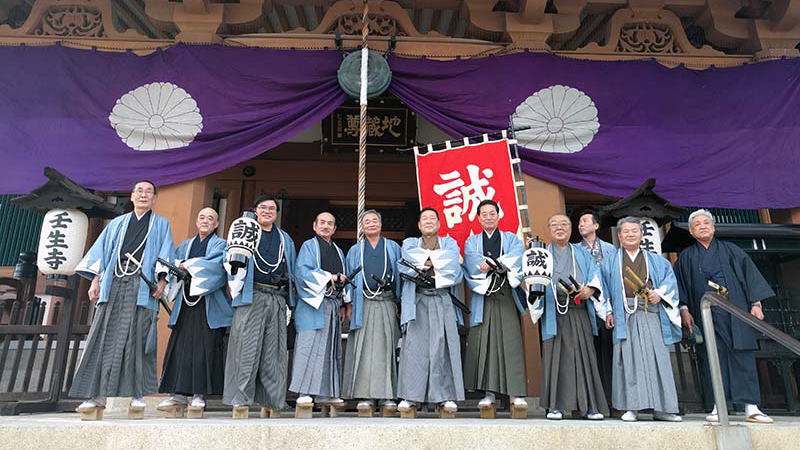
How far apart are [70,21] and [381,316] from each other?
549cm

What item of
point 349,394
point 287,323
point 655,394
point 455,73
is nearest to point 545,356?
point 655,394

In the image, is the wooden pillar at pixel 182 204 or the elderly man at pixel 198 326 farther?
the wooden pillar at pixel 182 204

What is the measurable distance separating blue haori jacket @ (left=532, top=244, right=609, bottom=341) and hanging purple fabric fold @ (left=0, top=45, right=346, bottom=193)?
10.6 feet

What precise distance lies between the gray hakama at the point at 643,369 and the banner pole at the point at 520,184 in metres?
1.18

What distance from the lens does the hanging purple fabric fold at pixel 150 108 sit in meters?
5.78

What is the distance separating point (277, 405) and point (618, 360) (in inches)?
107

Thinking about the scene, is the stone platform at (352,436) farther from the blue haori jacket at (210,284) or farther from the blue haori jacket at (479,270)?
the blue haori jacket at (479,270)

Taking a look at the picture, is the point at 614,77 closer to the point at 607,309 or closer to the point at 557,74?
the point at 557,74

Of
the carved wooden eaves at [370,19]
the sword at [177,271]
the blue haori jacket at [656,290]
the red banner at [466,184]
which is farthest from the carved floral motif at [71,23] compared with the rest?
the blue haori jacket at [656,290]

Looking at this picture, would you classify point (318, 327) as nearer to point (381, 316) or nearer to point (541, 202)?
point (381, 316)

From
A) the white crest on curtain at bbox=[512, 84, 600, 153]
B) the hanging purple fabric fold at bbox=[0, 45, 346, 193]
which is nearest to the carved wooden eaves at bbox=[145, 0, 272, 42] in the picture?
the hanging purple fabric fold at bbox=[0, 45, 346, 193]

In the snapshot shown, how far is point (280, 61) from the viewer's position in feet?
20.5

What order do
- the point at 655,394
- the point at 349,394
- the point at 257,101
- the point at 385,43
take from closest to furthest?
the point at 655,394 → the point at 349,394 → the point at 257,101 → the point at 385,43

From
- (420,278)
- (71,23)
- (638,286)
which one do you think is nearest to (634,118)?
(638,286)
